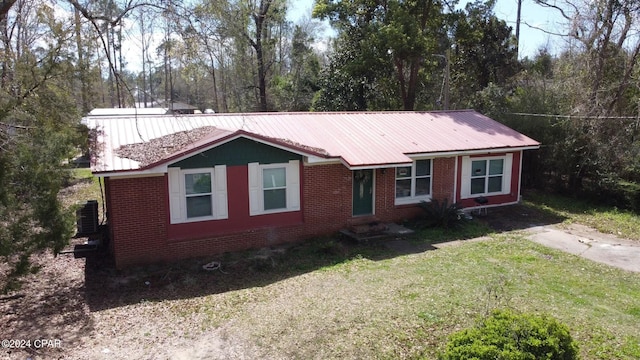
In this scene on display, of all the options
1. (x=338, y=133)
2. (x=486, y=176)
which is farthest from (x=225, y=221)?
(x=486, y=176)

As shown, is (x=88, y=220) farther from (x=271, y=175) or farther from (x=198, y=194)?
(x=271, y=175)

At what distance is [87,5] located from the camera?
10.9 m

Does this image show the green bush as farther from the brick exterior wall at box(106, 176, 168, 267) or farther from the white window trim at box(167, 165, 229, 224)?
the brick exterior wall at box(106, 176, 168, 267)

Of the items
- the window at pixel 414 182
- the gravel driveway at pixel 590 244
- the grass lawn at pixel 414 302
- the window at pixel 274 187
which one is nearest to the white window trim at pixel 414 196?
the window at pixel 414 182

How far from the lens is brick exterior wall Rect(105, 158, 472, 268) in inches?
434

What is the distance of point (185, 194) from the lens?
11.7 meters

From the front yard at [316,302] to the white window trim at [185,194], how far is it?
1.14 meters

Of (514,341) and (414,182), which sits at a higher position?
(414,182)

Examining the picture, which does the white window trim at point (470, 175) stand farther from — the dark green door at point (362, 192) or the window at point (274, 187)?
the window at point (274, 187)

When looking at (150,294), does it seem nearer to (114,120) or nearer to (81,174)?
(114,120)

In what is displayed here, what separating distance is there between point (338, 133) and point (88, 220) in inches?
319

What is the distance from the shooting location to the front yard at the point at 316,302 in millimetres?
7199

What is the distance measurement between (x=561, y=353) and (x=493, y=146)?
11445 mm

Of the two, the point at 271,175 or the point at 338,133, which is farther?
the point at 338,133
